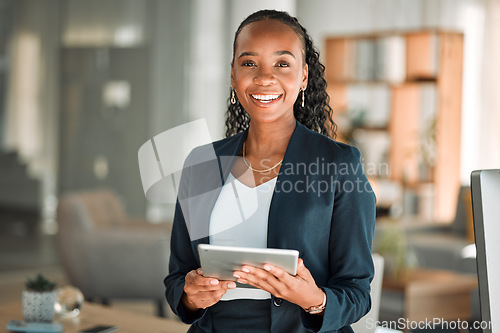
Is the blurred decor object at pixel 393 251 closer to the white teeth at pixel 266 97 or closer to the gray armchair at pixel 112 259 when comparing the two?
the gray armchair at pixel 112 259

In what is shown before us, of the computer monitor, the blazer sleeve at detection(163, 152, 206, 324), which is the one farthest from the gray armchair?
the computer monitor

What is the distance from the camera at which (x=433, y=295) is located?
148 inches

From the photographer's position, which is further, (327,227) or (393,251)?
(393,251)

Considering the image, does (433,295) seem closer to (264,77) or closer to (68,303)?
(68,303)

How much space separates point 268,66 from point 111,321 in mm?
956

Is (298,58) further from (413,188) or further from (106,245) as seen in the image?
(413,188)

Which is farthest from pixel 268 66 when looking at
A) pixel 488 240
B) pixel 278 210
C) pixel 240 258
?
pixel 488 240

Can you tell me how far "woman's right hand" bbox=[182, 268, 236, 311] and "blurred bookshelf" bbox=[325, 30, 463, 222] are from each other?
183 inches

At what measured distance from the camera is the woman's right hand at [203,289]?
4.44 ft

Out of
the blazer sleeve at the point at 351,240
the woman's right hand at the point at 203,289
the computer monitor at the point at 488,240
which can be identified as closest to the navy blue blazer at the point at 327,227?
the blazer sleeve at the point at 351,240

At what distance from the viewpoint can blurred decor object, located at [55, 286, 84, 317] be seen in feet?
6.79

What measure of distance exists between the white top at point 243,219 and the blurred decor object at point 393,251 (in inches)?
101

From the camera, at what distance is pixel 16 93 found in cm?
551

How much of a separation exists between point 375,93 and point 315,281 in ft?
18.7
